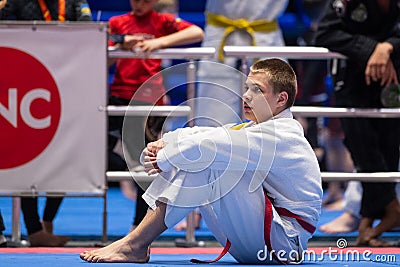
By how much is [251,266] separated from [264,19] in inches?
95.4

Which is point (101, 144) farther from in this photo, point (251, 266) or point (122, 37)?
point (251, 266)

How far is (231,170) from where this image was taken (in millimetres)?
3197

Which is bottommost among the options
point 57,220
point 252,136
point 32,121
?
point 57,220

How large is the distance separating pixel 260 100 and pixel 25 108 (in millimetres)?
1501

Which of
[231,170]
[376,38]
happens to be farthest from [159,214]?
[376,38]

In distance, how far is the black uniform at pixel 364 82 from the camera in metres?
4.82

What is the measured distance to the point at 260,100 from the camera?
3.39 meters

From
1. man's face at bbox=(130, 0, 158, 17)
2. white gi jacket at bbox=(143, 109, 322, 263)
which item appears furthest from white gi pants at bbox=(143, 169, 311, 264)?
man's face at bbox=(130, 0, 158, 17)

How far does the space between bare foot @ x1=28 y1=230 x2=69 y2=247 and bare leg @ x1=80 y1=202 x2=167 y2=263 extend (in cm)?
126

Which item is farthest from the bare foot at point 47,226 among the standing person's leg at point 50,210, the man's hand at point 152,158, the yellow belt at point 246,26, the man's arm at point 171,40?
the man's hand at point 152,158

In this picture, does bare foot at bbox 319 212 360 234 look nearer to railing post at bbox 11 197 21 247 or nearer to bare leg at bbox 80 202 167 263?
railing post at bbox 11 197 21 247

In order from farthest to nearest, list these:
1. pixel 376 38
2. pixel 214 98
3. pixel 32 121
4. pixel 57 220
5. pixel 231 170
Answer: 1. pixel 57 220
2. pixel 214 98
3. pixel 376 38
4. pixel 32 121
5. pixel 231 170

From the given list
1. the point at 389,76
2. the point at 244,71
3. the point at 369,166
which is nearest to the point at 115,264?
the point at 244,71

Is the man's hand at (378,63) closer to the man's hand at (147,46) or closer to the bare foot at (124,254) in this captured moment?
the man's hand at (147,46)
